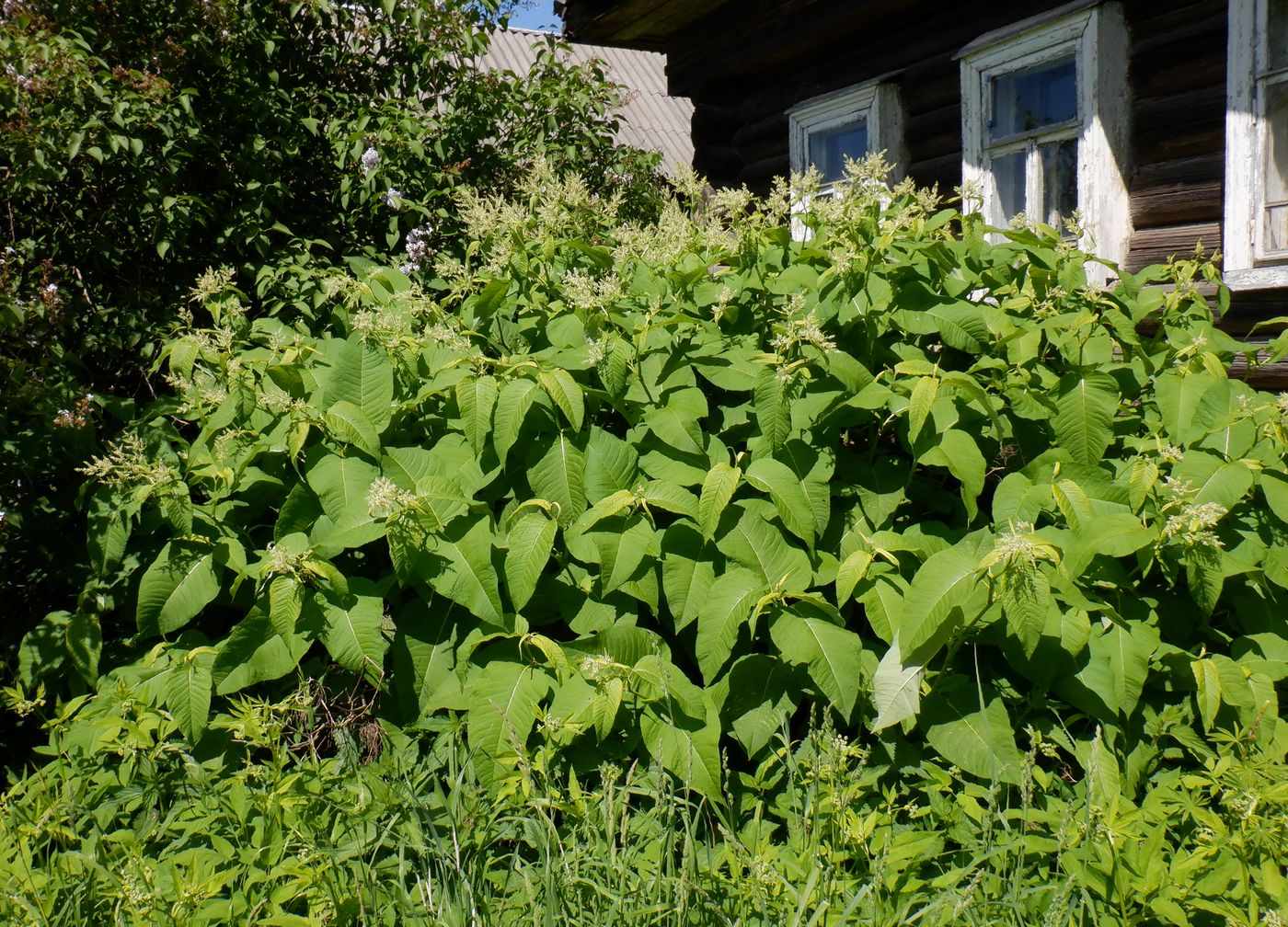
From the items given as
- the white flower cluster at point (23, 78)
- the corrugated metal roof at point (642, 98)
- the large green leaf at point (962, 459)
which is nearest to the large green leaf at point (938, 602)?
the large green leaf at point (962, 459)

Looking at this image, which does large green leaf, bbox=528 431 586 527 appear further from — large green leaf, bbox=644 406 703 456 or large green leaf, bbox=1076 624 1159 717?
large green leaf, bbox=1076 624 1159 717

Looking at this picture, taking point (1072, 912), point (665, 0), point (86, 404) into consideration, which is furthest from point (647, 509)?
point (665, 0)

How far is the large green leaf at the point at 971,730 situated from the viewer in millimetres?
1931

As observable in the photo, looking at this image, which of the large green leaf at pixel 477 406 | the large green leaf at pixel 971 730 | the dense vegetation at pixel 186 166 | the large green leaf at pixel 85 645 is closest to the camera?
the large green leaf at pixel 971 730

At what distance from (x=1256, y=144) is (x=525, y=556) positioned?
3.73m

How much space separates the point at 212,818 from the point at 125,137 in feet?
8.66

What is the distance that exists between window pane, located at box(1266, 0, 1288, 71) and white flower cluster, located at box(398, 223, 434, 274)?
3.59m

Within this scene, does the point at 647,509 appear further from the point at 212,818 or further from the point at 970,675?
the point at 212,818

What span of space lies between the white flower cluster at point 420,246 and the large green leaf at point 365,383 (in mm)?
2135

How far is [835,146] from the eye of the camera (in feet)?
21.3

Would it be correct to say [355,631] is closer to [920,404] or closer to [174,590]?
Result: [174,590]

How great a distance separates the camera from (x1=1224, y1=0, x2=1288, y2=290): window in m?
3.95

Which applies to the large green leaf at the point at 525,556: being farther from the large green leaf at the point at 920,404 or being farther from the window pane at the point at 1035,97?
the window pane at the point at 1035,97

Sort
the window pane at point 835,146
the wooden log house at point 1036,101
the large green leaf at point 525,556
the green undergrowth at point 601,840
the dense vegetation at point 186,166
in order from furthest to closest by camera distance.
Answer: the window pane at point 835,146
the wooden log house at point 1036,101
the dense vegetation at point 186,166
the large green leaf at point 525,556
the green undergrowth at point 601,840
